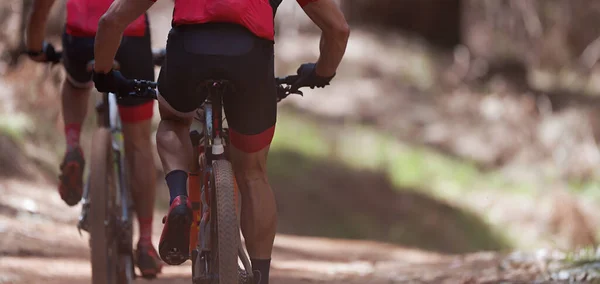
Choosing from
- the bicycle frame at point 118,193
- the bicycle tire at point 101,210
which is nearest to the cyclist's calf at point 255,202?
the bicycle tire at point 101,210

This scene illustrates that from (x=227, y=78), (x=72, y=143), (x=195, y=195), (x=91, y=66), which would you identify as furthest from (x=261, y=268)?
(x=72, y=143)

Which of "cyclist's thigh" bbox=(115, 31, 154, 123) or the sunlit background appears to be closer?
"cyclist's thigh" bbox=(115, 31, 154, 123)

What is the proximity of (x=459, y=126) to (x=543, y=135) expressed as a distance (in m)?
1.23

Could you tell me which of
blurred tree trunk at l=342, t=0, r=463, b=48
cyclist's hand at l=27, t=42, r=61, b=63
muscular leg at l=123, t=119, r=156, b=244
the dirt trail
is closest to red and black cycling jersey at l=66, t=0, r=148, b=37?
cyclist's hand at l=27, t=42, r=61, b=63

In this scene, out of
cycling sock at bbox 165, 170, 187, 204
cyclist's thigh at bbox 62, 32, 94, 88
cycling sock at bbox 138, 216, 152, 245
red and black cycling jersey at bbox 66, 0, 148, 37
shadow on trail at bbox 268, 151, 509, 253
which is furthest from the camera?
shadow on trail at bbox 268, 151, 509, 253

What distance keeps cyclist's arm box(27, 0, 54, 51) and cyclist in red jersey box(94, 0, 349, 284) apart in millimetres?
1612

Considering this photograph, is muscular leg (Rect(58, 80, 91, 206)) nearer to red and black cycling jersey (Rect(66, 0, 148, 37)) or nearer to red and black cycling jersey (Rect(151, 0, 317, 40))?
red and black cycling jersey (Rect(66, 0, 148, 37))

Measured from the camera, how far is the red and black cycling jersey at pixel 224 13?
377cm

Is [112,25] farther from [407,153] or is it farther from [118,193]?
[407,153]

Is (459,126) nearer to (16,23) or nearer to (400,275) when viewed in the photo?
(16,23)

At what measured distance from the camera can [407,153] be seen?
1300 cm

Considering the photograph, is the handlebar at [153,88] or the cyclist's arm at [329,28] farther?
the handlebar at [153,88]

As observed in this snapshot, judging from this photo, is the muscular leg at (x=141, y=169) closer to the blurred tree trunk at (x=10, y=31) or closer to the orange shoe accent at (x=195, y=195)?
the orange shoe accent at (x=195, y=195)

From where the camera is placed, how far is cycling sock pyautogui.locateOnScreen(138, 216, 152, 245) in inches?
213
